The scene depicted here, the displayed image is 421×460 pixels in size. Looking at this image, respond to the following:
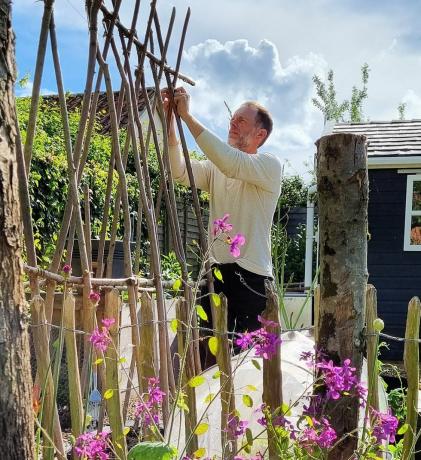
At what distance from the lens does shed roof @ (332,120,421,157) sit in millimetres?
8727

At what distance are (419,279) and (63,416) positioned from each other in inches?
276

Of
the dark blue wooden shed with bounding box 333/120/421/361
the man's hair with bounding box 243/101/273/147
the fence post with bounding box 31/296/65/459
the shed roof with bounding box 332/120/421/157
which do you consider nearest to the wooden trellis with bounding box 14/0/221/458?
the fence post with bounding box 31/296/65/459

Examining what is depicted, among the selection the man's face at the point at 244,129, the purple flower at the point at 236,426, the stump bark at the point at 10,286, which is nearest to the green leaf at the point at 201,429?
the purple flower at the point at 236,426

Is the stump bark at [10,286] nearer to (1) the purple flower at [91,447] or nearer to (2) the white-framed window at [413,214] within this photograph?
(1) the purple flower at [91,447]

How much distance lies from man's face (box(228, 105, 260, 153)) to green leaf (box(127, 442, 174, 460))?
1.89 m

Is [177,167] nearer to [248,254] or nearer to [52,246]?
[248,254]

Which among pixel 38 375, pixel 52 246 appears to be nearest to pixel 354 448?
pixel 38 375

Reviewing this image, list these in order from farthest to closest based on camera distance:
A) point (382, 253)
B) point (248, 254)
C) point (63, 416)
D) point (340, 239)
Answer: point (382, 253) → point (63, 416) → point (248, 254) → point (340, 239)

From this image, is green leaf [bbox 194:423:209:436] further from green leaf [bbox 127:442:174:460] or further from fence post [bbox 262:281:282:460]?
fence post [bbox 262:281:282:460]

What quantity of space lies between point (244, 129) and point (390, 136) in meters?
6.97

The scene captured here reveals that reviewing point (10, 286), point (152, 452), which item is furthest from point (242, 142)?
point (10, 286)

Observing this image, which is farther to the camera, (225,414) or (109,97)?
(109,97)

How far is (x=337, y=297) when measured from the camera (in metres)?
1.68

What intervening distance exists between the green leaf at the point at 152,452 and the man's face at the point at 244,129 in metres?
1.89
